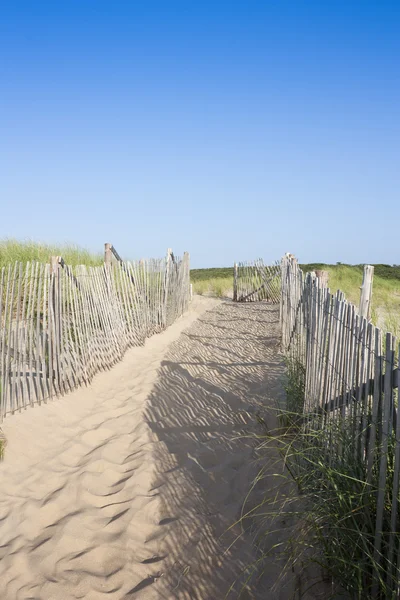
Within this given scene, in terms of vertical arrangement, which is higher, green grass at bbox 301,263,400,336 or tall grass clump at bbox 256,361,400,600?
green grass at bbox 301,263,400,336

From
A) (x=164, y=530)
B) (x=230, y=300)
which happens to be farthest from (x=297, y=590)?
(x=230, y=300)

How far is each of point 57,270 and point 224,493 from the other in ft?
9.60

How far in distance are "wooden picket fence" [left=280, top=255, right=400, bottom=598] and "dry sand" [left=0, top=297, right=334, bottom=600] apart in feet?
1.70

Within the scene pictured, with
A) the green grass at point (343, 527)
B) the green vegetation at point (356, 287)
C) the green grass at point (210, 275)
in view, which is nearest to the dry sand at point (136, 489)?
the green grass at point (343, 527)

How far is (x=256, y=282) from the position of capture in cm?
1582

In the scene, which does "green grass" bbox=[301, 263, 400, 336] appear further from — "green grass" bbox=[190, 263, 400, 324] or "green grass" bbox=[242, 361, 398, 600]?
"green grass" bbox=[242, 361, 398, 600]

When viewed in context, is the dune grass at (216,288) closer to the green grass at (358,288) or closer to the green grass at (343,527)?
the green grass at (358,288)

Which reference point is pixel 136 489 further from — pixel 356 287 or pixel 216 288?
pixel 216 288

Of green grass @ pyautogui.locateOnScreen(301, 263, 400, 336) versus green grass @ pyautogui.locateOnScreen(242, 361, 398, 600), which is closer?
green grass @ pyautogui.locateOnScreen(242, 361, 398, 600)

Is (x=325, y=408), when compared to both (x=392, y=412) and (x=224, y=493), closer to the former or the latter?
(x=224, y=493)

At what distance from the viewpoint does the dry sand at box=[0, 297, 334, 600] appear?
99.5 inches

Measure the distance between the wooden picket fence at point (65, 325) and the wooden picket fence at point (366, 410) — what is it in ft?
8.82

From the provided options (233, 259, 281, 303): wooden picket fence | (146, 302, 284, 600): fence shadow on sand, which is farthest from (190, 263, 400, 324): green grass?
(146, 302, 284, 600): fence shadow on sand

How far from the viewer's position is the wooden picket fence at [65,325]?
470 centimetres
